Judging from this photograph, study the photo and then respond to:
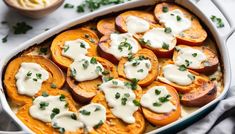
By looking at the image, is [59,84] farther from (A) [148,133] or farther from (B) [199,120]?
(B) [199,120]

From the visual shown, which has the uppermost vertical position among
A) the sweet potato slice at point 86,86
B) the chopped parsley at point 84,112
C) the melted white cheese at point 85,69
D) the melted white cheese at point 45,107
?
the melted white cheese at point 85,69

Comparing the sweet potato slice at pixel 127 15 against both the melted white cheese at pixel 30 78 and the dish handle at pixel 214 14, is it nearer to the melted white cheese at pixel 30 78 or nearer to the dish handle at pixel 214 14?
the dish handle at pixel 214 14

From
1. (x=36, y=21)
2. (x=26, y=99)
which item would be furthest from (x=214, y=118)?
(x=36, y=21)

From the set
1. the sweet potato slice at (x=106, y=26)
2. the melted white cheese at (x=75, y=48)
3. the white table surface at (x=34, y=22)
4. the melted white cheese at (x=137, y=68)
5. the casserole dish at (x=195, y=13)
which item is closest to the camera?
the casserole dish at (x=195, y=13)

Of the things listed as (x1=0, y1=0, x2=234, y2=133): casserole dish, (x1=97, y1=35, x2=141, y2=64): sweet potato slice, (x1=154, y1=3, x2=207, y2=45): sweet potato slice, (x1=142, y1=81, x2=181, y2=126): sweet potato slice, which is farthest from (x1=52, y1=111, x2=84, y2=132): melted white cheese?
(x1=154, y1=3, x2=207, y2=45): sweet potato slice

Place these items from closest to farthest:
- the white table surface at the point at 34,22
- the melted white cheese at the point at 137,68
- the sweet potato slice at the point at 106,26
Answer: the melted white cheese at the point at 137,68
the sweet potato slice at the point at 106,26
the white table surface at the point at 34,22

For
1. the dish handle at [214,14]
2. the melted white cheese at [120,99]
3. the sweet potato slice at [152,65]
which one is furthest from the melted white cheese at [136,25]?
the melted white cheese at [120,99]
